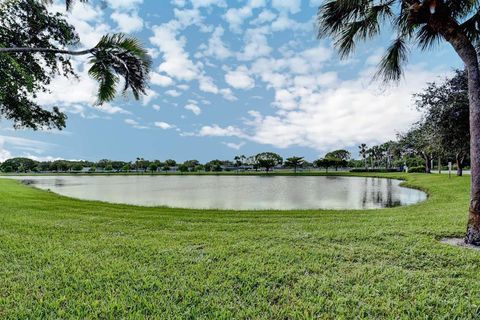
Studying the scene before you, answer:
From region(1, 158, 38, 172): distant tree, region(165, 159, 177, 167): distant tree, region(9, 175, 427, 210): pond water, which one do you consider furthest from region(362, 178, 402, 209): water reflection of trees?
region(1, 158, 38, 172): distant tree

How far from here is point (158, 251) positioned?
4.17 m

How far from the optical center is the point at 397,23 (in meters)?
5.89

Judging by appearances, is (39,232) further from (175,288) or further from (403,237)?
(403,237)

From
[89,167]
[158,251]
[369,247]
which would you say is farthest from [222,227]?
[89,167]

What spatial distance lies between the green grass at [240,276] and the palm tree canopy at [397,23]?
3713 mm

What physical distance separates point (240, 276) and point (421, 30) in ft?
20.8

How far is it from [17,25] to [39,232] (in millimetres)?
8158

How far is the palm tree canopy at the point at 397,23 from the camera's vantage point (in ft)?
15.8

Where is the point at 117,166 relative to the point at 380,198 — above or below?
above

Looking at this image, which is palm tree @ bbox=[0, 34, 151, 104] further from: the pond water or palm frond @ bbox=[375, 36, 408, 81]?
the pond water

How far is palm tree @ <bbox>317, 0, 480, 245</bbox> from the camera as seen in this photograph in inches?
176

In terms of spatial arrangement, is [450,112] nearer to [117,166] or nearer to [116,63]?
[116,63]

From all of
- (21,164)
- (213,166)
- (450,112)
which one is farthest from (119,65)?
(21,164)

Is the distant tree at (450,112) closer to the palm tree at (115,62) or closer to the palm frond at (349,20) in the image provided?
the palm frond at (349,20)
